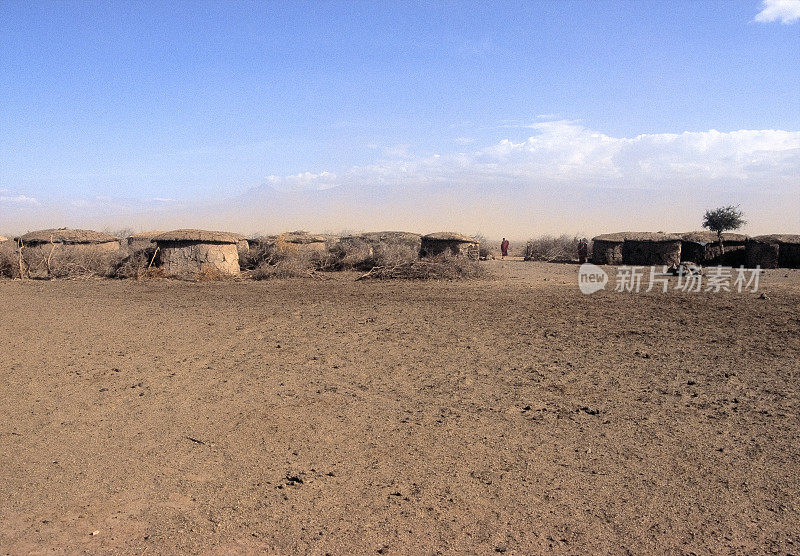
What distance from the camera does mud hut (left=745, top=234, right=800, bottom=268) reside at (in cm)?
2195

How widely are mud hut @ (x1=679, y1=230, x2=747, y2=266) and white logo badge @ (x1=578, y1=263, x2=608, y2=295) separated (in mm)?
5981

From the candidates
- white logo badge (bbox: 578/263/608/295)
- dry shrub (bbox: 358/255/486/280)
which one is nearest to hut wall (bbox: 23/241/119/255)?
dry shrub (bbox: 358/255/486/280)

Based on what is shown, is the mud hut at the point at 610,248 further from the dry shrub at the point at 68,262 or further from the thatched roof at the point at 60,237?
the thatched roof at the point at 60,237

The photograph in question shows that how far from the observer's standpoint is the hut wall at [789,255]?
21.9 metres

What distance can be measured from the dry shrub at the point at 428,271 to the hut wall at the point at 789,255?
13272 mm

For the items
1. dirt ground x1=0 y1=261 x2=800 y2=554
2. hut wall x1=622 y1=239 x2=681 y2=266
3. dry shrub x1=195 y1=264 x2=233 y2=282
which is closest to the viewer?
dirt ground x1=0 y1=261 x2=800 y2=554

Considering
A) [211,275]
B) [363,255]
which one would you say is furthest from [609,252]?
[211,275]

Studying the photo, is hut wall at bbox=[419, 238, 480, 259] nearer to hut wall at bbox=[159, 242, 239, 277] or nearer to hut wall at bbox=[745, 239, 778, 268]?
hut wall at bbox=[159, 242, 239, 277]

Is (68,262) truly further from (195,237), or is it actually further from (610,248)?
(610,248)

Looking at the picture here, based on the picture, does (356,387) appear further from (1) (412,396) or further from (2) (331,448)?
(2) (331,448)

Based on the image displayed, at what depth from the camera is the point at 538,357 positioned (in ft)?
23.2

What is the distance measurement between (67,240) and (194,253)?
197 inches

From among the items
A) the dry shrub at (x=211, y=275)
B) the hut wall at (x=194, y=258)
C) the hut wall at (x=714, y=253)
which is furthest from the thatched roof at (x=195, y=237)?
the hut wall at (x=714, y=253)

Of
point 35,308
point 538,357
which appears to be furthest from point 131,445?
point 35,308
